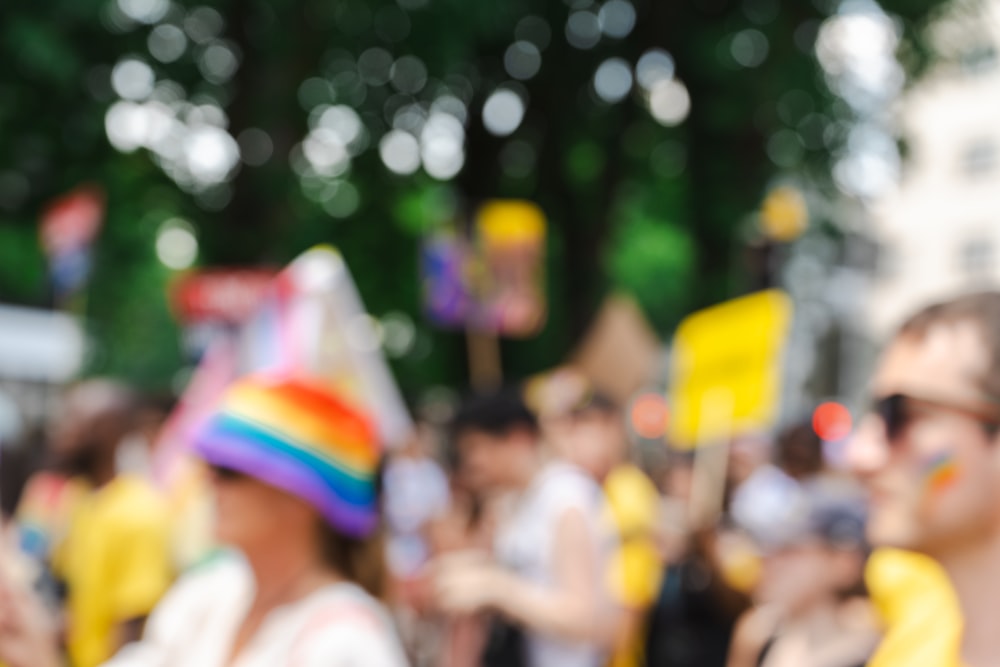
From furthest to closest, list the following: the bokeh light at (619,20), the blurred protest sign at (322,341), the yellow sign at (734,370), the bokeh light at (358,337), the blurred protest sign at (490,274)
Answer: the bokeh light at (619,20) → the blurred protest sign at (490,274) → the yellow sign at (734,370) → the bokeh light at (358,337) → the blurred protest sign at (322,341)

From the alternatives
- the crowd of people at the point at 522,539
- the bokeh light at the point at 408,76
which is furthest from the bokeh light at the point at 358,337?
the bokeh light at the point at 408,76

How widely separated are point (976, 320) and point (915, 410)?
0.16 meters

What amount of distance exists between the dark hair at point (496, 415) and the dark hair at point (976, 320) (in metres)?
2.33

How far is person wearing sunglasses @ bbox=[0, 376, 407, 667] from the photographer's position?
7.80 ft

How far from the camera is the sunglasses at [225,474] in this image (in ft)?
8.01

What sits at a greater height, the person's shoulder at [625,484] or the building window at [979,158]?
the building window at [979,158]

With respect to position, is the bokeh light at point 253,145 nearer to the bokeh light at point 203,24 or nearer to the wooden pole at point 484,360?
the bokeh light at point 203,24

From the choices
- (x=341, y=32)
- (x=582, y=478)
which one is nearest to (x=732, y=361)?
(x=582, y=478)

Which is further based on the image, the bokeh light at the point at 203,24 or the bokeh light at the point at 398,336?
the bokeh light at the point at 398,336

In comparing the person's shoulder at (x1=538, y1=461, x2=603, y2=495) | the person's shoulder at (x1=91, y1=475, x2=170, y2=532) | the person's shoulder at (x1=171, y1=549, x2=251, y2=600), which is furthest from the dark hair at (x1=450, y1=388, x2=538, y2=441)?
the person's shoulder at (x1=171, y1=549, x2=251, y2=600)

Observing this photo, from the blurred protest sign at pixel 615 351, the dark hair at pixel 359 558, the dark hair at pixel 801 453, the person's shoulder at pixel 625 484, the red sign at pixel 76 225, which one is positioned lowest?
the blurred protest sign at pixel 615 351

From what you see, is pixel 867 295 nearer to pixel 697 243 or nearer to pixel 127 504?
pixel 697 243

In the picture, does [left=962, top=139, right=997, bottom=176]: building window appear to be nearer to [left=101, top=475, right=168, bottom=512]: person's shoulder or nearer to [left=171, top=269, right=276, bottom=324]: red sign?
[left=171, top=269, right=276, bottom=324]: red sign

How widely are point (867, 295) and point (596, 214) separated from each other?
109ft
